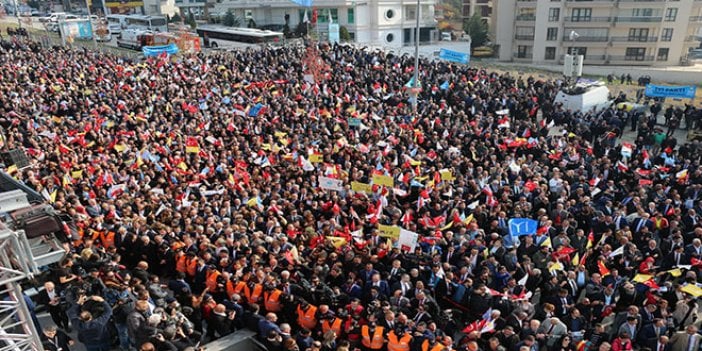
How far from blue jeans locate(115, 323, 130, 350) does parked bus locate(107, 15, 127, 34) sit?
51632 millimetres

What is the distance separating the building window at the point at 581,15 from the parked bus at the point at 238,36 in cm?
2687

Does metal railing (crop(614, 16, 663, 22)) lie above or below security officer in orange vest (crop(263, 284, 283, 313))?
above

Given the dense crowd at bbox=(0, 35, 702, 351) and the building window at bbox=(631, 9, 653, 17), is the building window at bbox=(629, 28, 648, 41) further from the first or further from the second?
the dense crowd at bbox=(0, 35, 702, 351)

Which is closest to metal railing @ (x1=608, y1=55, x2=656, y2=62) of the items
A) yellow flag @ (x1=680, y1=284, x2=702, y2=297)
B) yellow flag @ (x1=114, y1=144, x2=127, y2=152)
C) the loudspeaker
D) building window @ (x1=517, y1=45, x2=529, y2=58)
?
building window @ (x1=517, y1=45, x2=529, y2=58)

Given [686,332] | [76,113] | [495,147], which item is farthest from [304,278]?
[76,113]

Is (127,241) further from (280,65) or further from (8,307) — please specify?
(280,65)

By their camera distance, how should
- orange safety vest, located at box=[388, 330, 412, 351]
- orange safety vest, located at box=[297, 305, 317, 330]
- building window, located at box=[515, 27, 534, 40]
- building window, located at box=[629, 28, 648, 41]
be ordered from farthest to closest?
building window, located at box=[515, 27, 534, 40], building window, located at box=[629, 28, 648, 41], orange safety vest, located at box=[297, 305, 317, 330], orange safety vest, located at box=[388, 330, 412, 351]

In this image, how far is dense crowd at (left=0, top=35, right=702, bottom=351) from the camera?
8.04m

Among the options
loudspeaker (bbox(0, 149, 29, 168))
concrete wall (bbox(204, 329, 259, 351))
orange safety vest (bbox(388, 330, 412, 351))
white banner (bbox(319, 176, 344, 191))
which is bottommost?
concrete wall (bbox(204, 329, 259, 351))

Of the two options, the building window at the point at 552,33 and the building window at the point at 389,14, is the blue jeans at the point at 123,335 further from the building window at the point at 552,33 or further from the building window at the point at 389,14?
the building window at the point at 552,33

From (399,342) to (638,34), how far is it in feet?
163

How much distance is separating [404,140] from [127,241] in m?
8.69

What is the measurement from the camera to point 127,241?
1052 centimetres

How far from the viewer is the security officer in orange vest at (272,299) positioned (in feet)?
27.8
